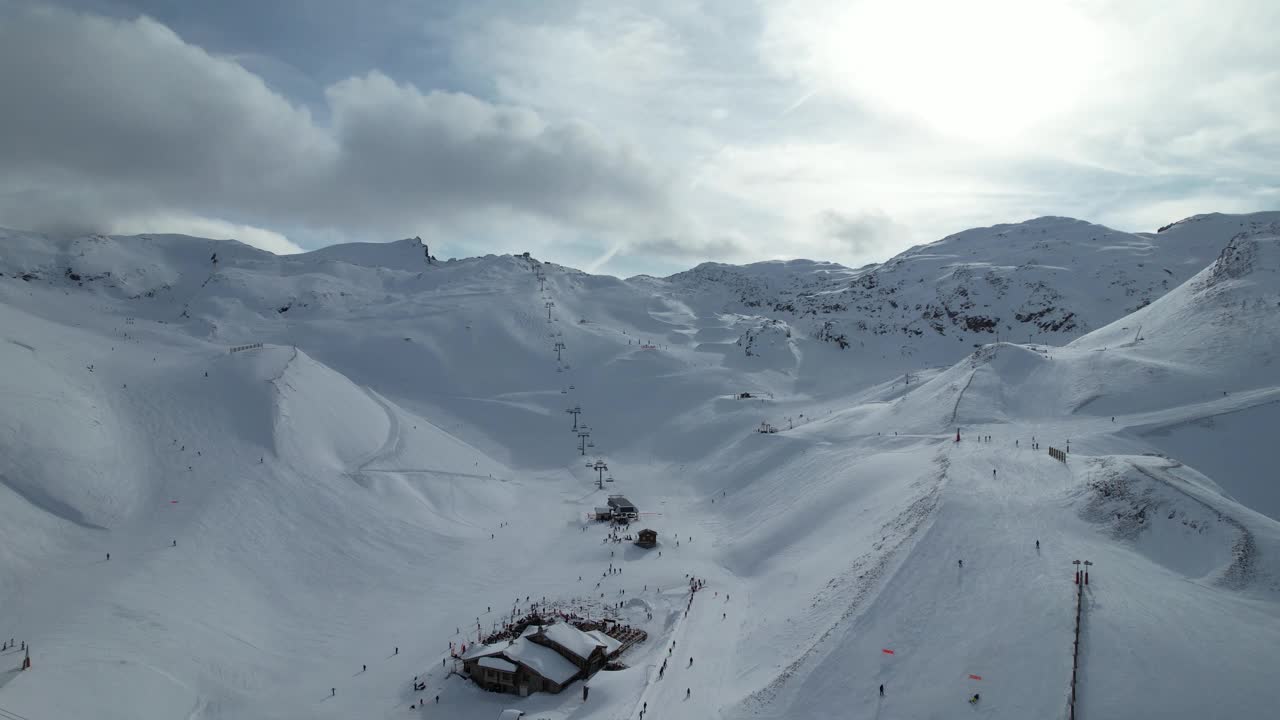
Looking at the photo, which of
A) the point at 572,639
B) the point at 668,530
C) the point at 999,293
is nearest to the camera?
the point at 572,639

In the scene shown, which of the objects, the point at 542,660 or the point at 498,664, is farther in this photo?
the point at 542,660

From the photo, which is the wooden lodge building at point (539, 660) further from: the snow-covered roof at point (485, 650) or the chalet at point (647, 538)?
the chalet at point (647, 538)

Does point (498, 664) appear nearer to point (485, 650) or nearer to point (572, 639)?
point (485, 650)

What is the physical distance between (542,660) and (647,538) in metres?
20.1

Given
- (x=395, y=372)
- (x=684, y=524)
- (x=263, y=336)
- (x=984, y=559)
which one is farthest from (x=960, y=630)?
(x=263, y=336)

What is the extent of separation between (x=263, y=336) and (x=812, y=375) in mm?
90573

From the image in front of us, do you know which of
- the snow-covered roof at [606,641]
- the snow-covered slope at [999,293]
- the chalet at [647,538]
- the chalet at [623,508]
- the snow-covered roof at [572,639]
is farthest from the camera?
the snow-covered slope at [999,293]

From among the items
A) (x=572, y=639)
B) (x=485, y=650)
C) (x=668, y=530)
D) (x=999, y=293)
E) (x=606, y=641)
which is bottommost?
(x=668, y=530)

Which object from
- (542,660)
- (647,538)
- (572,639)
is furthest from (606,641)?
(647,538)

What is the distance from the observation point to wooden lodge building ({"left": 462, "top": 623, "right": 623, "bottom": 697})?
99.8 feet

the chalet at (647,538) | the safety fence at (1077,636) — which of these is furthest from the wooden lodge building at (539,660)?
the safety fence at (1077,636)

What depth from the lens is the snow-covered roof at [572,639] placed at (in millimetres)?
31750

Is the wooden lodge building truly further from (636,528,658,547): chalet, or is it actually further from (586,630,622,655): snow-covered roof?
(636,528,658,547): chalet

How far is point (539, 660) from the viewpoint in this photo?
30.9m
